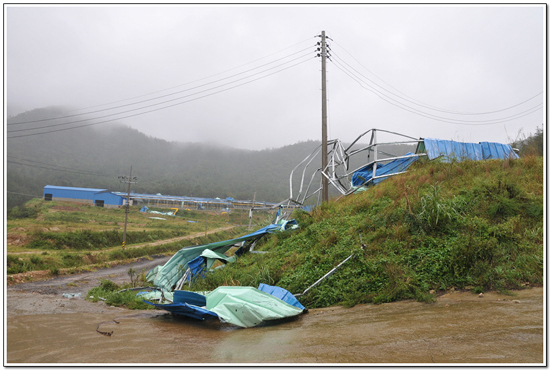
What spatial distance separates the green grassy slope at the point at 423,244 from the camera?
6164 millimetres

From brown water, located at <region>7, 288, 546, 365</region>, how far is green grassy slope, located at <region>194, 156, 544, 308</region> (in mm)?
459

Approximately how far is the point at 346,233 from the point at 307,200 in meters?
6.92

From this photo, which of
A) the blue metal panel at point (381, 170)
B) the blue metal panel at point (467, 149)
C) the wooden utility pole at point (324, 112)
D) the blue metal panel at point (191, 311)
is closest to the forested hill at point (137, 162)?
the wooden utility pole at point (324, 112)

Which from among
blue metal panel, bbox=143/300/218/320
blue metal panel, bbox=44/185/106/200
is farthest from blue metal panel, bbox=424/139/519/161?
blue metal panel, bbox=44/185/106/200

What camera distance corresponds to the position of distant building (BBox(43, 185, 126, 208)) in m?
48.6

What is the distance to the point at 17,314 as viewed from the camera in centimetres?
816

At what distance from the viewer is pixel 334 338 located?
4582mm

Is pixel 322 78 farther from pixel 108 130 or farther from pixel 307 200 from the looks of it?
pixel 108 130

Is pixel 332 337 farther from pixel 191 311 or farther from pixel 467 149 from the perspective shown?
pixel 467 149

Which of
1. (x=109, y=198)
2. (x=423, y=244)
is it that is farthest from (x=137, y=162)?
(x=423, y=244)

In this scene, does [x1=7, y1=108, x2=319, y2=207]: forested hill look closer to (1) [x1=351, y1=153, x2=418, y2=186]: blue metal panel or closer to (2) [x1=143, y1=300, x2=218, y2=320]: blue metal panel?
(1) [x1=351, y1=153, x2=418, y2=186]: blue metal panel

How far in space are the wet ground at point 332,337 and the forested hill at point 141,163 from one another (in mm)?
51411

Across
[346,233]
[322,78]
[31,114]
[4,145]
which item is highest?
[31,114]

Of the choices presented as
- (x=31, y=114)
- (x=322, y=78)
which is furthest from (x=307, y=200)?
(x=31, y=114)
